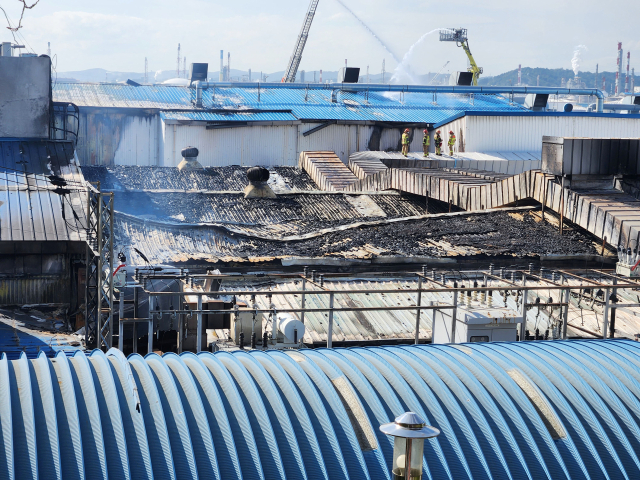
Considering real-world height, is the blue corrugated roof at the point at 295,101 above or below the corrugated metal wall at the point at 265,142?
above

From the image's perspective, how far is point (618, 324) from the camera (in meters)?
21.9

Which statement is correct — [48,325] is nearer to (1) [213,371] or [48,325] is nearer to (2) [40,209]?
(2) [40,209]

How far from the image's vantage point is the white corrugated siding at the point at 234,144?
56.1 metres

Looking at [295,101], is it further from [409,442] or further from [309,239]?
[409,442]

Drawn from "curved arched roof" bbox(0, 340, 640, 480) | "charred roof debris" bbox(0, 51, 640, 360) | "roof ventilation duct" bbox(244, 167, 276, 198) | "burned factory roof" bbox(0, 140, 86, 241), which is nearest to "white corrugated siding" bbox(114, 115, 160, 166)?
"charred roof debris" bbox(0, 51, 640, 360)

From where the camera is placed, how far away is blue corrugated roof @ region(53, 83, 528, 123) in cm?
5919

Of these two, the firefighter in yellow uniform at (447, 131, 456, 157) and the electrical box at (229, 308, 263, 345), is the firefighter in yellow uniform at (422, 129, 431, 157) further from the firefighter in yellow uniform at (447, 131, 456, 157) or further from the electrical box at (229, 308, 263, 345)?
the electrical box at (229, 308, 263, 345)

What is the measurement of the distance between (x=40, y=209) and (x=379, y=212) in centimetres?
1509

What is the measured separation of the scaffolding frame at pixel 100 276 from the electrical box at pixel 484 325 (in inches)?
302

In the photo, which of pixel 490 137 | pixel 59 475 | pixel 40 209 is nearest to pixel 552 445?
pixel 59 475

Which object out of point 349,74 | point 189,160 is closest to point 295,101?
point 349,74

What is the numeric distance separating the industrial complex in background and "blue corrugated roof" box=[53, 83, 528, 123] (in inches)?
14.2

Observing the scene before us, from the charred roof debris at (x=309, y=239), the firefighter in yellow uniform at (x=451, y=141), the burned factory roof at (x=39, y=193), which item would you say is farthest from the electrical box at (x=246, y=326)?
the firefighter in yellow uniform at (x=451, y=141)

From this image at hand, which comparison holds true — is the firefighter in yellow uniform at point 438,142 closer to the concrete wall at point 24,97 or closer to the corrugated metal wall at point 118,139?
the corrugated metal wall at point 118,139
